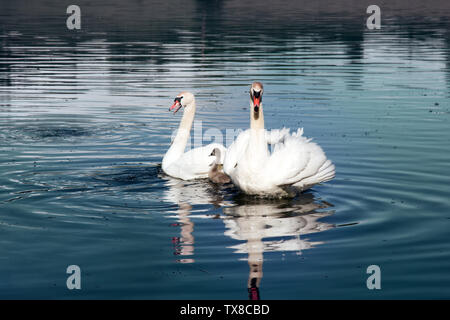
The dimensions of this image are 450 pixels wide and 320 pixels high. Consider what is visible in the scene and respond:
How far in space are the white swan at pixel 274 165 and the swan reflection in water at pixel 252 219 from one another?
305mm

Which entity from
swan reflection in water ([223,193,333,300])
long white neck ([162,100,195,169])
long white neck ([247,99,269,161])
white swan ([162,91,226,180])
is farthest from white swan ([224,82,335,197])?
long white neck ([162,100,195,169])

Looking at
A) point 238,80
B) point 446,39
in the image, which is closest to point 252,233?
point 238,80

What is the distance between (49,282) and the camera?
907 cm

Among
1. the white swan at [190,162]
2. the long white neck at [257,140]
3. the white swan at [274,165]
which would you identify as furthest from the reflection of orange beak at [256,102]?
the white swan at [190,162]

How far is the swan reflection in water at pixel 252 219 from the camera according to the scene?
1022 centimetres

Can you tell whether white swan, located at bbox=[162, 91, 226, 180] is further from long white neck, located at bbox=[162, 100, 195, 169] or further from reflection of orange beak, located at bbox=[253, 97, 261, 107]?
reflection of orange beak, located at bbox=[253, 97, 261, 107]

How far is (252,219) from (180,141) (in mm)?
4690

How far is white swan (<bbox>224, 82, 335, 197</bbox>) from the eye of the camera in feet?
41.7

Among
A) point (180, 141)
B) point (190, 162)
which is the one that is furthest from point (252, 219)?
point (180, 141)

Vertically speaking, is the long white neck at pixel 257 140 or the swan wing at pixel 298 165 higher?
the long white neck at pixel 257 140

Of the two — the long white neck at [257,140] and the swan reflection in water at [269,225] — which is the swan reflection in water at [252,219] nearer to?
the swan reflection in water at [269,225]

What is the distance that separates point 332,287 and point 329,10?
263ft

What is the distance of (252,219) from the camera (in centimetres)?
1196
